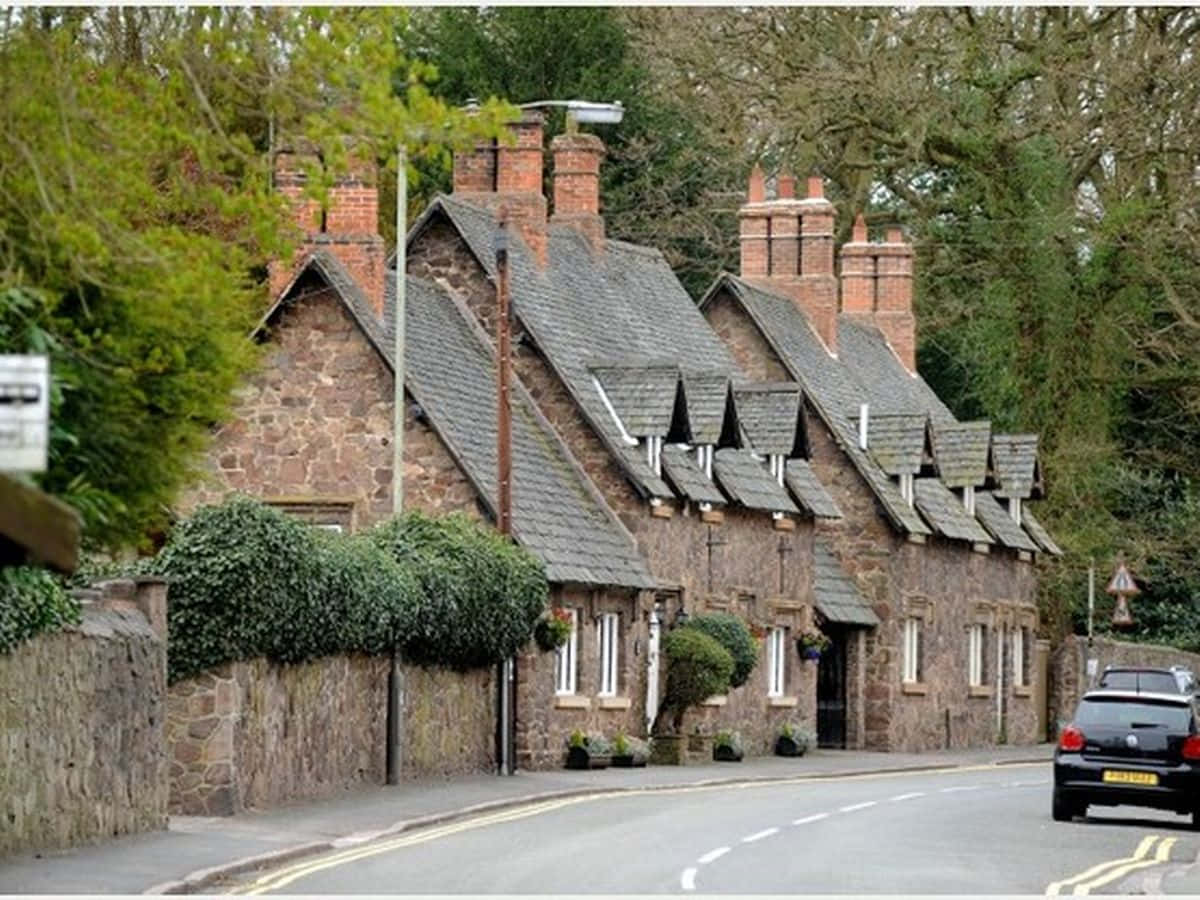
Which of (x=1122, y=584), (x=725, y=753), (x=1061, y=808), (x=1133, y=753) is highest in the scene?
(x=1122, y=584)

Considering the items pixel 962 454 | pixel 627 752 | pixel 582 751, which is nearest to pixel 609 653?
pixel 627 752

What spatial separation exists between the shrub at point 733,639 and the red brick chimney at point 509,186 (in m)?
7.04

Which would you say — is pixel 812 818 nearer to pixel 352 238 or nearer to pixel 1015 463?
pixel 352 238

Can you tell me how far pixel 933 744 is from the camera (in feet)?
197

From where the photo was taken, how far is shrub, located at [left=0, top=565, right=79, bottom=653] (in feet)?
80.9

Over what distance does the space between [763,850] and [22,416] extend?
1748 centimetres

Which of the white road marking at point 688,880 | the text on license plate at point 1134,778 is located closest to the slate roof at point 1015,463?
the text on license plate at point 1134,778

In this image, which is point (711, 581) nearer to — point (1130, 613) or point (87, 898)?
point (1130, 613)

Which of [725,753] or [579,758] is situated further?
[725,753]

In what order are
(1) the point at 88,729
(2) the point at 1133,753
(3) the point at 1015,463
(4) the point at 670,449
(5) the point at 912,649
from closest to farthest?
(1) the point at 88,729 < (2) the point at 1133,753 < (4) the point at 670,449 < (5) the point at 912,649 < (3) the point at 1015,463

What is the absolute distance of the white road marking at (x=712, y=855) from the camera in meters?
26.5

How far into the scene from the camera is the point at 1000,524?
64.2 meters

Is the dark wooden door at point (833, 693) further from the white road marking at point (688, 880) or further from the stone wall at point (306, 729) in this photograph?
the white road marking at point (688, 880)

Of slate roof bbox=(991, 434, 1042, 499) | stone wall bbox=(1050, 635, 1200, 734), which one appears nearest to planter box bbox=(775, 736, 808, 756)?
slate roof bbox=(991, 434, 1042, 499)
